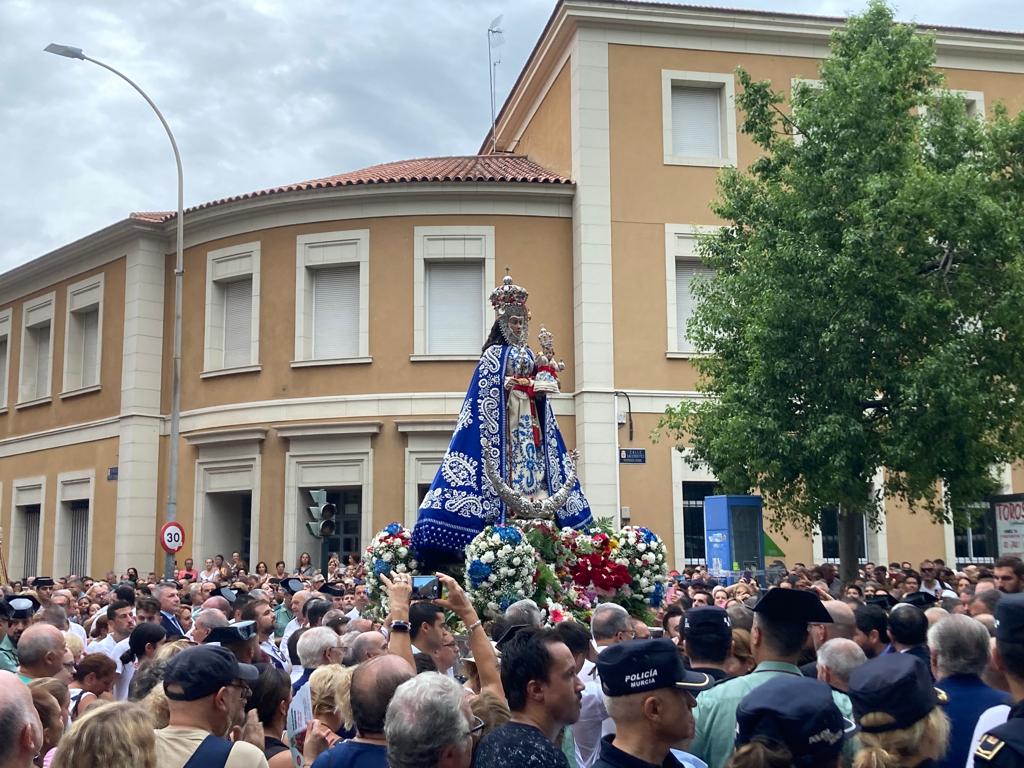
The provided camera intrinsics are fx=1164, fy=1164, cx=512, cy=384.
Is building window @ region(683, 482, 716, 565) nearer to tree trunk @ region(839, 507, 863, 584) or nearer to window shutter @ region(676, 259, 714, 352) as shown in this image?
window shutter @ region(676, 259, 714, 352)

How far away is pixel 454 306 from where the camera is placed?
23.8m

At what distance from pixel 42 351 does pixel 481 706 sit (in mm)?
29055

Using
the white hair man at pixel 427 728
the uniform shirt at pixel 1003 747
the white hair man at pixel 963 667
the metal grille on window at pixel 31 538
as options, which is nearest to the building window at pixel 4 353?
the metal grille on window at pixel 31 538

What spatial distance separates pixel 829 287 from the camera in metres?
16.7

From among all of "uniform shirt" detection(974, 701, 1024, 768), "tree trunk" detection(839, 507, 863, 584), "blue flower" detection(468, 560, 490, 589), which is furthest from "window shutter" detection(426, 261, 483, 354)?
"uniform shirt" detection(974, 701, 1024, 768)

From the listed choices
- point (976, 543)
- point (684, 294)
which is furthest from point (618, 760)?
point (976, 543)

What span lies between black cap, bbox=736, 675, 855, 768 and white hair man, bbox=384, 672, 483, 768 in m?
0.91

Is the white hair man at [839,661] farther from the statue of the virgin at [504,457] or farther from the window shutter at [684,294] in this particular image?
the window shutter at [684,294]

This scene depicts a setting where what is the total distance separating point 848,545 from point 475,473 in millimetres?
9612

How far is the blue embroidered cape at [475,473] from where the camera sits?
32.6ft

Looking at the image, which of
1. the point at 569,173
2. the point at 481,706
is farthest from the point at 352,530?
the point at 481,706

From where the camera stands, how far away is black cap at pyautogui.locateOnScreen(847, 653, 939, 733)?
12.2 feet

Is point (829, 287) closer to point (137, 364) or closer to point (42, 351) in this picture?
point (137, 364)

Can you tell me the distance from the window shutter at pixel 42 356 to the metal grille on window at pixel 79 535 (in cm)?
347
